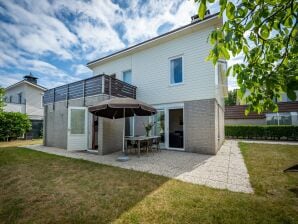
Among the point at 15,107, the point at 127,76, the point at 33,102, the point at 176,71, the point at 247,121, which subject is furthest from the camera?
the point at 33,102

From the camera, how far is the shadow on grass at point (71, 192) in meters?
2.75

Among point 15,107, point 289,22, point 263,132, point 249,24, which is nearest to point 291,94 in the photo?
point 249,24

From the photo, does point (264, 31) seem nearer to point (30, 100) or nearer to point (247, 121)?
point (247, 121)

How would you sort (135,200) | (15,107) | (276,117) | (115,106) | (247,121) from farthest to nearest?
(15,107) → (247,121) → (276,117) → (115,106) → (135,200)

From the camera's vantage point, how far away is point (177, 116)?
43.5 feet

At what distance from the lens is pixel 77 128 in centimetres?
912

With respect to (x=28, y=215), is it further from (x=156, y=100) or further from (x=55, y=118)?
(x=55, y=118)

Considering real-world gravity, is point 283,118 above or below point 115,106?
below

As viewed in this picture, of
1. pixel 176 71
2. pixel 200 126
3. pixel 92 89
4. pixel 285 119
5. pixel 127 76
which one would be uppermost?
pixel 127 76

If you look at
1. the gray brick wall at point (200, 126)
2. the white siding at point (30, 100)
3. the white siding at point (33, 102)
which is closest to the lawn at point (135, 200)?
the gray brick wall at point (200, 126)

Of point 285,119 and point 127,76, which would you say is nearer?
point 127,76

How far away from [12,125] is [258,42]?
68.5ft

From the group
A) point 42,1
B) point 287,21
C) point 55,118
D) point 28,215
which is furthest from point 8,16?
point 287,21

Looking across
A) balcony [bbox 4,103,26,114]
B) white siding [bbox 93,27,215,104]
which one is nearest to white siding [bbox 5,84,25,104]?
balcony [bbox 4,103,26,114]
